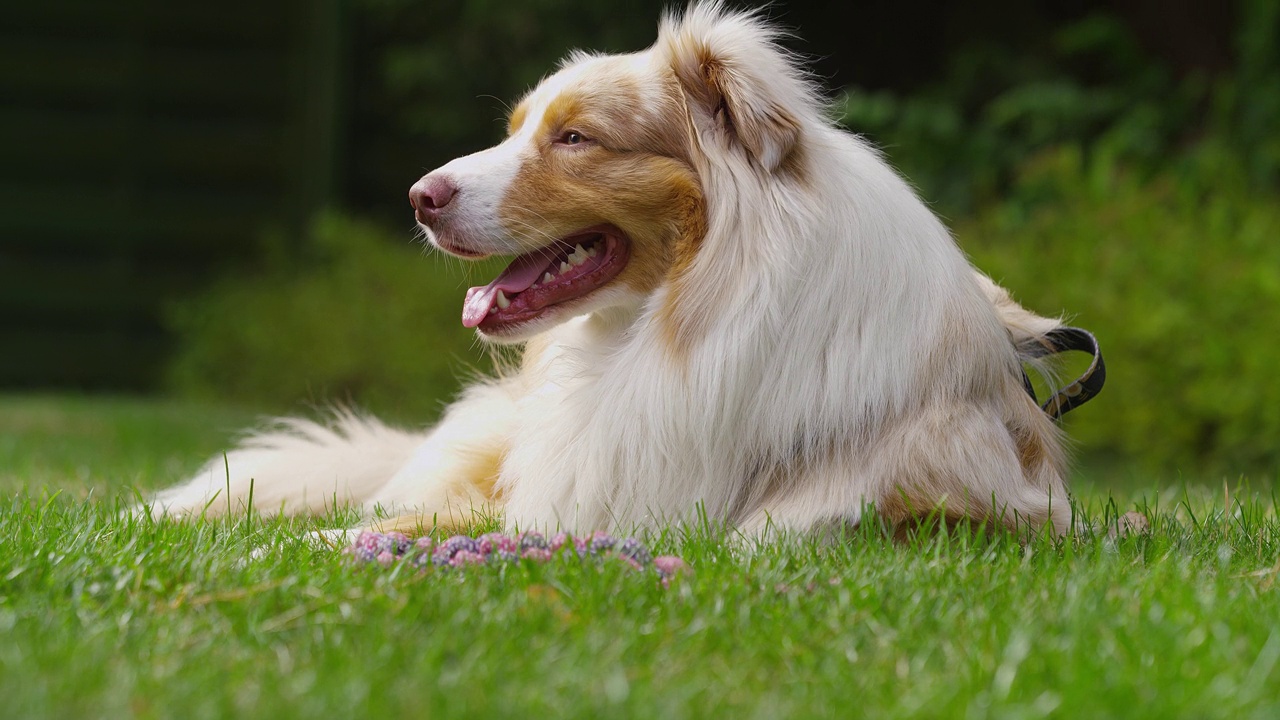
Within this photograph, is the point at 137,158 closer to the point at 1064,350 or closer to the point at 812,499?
the point at 1064,350

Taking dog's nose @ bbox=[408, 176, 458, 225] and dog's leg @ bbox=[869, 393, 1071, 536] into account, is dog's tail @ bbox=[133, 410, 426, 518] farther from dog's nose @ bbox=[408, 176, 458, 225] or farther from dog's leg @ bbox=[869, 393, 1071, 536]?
dog's leg @ bbox=[869, 393, 1071, 536]

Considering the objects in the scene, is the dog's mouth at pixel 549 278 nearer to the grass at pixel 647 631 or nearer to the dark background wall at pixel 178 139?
the grass at pixel 647 631

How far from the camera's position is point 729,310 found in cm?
287

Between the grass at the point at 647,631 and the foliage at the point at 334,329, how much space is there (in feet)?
23.0

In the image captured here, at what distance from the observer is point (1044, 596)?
2387 mm

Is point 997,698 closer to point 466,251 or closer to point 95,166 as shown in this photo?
point 466,251

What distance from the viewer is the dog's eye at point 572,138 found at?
303 cm

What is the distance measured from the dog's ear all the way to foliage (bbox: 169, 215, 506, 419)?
6512 mm

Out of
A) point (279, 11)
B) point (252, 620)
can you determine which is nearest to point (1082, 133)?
point (279, 11)

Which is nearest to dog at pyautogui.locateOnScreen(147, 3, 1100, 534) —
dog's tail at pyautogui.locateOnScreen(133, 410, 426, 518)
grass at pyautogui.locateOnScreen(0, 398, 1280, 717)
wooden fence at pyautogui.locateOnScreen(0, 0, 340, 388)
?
grass at pyautogui.locateOnScreen(0, 398, 1280, 717)

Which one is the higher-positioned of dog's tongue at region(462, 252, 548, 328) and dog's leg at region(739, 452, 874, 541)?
dog's tongue at region(462, 252, 548, 328)

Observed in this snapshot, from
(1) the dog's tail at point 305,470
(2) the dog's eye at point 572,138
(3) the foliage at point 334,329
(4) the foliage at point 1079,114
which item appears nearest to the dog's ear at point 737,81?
(2) the dog's eye at point 572,138

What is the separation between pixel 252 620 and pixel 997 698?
1.17m

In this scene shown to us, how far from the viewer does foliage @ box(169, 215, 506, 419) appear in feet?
32.9
